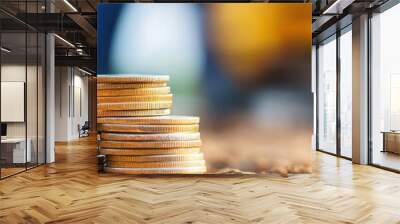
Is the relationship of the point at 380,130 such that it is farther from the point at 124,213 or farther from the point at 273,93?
the point at 124,213

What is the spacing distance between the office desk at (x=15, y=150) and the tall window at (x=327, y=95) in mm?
7093

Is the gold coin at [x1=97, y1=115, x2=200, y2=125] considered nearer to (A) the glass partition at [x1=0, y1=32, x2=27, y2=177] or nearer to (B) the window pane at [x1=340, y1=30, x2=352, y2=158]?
(A) the glass partition at [x1=0, y1=32, x2=27, y2=177]

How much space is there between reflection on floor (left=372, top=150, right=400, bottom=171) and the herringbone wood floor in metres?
0.60

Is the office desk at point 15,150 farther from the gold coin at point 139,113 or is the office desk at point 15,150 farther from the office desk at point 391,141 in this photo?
the office desk at point 391,141

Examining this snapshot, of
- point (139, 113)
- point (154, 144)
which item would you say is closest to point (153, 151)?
point (154, 144)

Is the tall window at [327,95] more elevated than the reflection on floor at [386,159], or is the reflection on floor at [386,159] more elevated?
the tall window at [327,95]

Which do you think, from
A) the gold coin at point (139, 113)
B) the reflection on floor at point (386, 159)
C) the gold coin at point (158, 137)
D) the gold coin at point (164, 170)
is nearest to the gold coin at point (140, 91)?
the gold coin at point (139, 113)

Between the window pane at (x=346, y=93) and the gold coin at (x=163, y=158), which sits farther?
the window pane at (x=346, y=93)

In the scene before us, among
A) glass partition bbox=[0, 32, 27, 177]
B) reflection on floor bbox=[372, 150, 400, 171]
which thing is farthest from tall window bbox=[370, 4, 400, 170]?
glass partition bbox=[0, 32, 27, 177]

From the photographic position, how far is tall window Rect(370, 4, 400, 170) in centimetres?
737

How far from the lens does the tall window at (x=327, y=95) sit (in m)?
10.1

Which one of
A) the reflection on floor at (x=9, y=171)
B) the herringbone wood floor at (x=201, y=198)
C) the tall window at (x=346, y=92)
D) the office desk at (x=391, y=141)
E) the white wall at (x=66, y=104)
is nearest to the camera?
the herringbone wood floor at (x=201, y=198)

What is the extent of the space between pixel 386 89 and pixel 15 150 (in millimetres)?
7035

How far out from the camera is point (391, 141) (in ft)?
25.8
